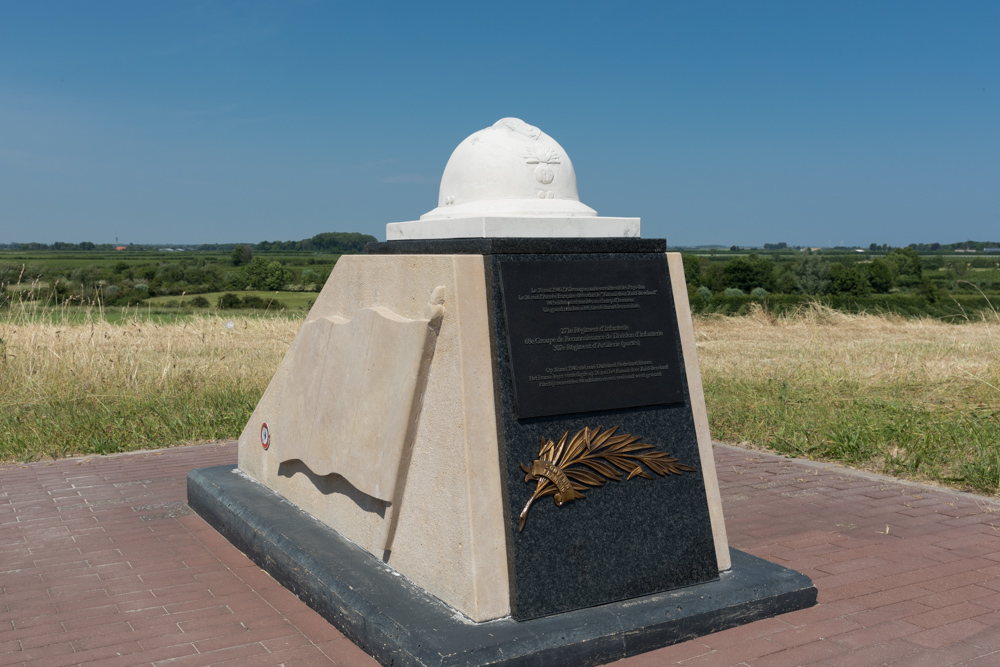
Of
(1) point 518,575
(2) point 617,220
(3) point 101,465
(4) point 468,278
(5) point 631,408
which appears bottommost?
(3) point 101,465

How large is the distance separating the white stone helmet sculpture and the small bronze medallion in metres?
1.03

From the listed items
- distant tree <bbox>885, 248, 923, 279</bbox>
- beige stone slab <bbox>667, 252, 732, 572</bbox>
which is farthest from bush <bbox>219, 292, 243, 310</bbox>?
distant tree <bbox>885, 248, 923, 279</bbox>

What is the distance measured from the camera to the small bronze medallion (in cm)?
328

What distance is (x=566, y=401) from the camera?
3.37 metres

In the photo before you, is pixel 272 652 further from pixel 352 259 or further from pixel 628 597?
pixel 352 259

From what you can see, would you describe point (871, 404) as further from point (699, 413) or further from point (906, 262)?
point (906, 262)

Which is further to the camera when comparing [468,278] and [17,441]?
[17,441]

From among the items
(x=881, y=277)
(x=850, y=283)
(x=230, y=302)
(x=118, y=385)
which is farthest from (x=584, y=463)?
(x=881, y=277)

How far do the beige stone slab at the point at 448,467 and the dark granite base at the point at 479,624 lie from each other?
10cm

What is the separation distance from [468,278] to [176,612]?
196 centimetres

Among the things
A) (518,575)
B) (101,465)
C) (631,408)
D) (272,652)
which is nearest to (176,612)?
(272,652)

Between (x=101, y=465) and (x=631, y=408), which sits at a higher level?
(x=631, y=408)

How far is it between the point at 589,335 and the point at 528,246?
456mm

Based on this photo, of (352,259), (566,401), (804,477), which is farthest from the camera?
(804,477)
